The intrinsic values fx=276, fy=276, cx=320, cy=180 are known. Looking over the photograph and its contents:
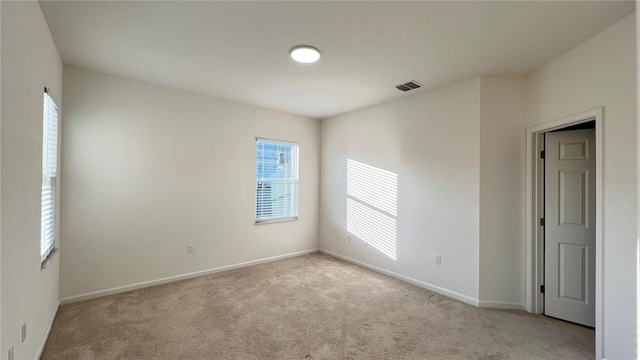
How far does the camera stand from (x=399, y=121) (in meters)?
3.92

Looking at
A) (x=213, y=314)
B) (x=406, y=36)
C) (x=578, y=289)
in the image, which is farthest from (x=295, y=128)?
(x=578, y=289)

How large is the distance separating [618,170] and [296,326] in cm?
285

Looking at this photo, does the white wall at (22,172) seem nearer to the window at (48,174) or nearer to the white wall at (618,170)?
the window at (48,174)

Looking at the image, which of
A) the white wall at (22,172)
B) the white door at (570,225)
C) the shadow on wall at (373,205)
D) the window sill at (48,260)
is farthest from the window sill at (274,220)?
the white door at (570,225)

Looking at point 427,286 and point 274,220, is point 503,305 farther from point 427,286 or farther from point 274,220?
point 274,220

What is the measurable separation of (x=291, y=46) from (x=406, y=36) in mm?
988

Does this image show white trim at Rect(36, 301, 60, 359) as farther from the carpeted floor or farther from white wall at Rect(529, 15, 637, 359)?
white wall at Rect(529, 15, 637, 359)

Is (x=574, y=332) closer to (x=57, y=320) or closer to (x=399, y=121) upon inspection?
(x=399, y=121)

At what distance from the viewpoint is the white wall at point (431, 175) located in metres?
3.16

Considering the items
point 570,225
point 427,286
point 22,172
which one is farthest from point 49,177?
point 570,225

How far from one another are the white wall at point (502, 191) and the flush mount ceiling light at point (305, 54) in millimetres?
1904

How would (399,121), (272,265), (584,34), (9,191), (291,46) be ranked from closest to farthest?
(9,191) < (584,34) < (291,46) < (399,121) < (272,265)

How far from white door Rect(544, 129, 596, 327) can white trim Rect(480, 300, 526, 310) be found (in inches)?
8.6

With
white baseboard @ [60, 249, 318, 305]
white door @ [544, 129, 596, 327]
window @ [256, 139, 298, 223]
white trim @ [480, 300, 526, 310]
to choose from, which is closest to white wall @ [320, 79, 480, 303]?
white trim @ [480, 300, 526, 310]
